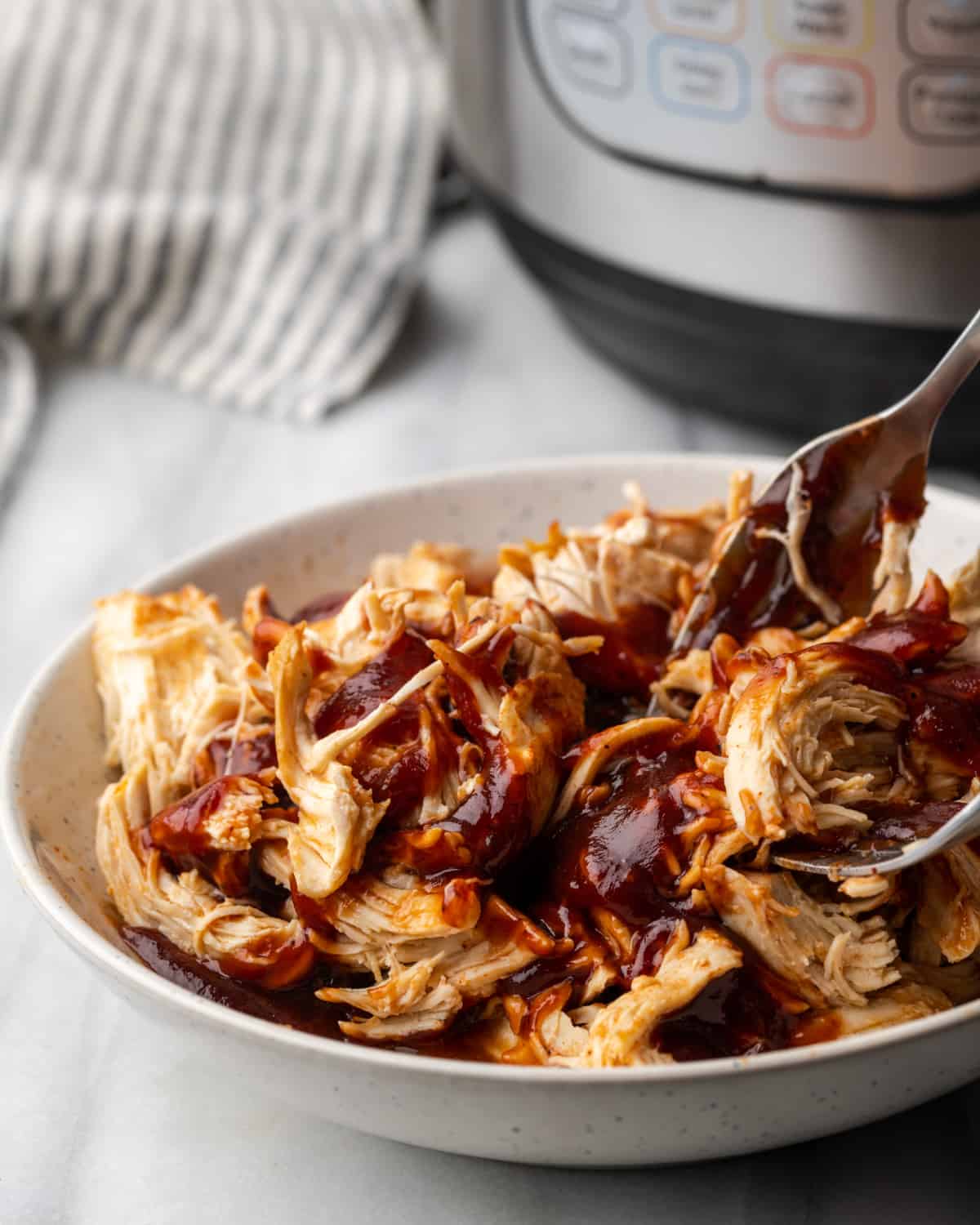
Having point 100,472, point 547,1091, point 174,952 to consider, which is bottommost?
point 100,472

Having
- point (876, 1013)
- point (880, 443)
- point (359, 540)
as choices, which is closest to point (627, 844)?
point (876, 1013)

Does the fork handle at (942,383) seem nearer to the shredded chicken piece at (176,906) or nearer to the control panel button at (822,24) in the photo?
the control panel button at (822,24)

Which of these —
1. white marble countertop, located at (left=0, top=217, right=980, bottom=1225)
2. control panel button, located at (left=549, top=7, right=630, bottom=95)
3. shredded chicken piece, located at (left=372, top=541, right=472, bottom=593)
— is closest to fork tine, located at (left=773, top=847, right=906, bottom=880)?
white marble countertop, located at (left=0, top=217, right=980, bottom=1225)

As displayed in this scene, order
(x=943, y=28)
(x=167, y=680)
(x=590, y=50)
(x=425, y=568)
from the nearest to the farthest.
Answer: (x=167, y=680)
(x=425, y=568)
(x=943, y=28)
(x=590, y=50)

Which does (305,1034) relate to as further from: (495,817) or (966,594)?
(966,594)

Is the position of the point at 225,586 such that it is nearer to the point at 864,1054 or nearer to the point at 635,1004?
the point at 635,1004

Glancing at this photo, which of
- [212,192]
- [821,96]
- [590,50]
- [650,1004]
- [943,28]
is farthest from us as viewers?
[212,192]

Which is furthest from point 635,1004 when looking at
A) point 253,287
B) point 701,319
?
point 253,287

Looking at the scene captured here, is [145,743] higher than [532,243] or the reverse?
the reverse
